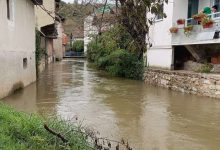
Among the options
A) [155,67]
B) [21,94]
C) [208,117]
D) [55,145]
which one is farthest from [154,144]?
[155,67]

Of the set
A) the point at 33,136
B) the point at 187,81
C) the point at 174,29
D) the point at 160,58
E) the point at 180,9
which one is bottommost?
the point at 187,81

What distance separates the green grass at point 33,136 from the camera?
18.0 feet

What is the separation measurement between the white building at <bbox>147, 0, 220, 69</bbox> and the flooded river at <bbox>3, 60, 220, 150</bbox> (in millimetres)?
2384

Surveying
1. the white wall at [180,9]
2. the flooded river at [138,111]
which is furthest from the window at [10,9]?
the white wall at [180,9]

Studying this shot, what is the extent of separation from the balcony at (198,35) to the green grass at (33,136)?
10.1 meters

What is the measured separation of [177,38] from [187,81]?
2.88 metres

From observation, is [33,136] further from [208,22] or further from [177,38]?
[177,38]

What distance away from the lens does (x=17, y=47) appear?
15.7 meters

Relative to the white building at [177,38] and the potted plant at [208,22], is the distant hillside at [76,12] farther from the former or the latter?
the white building at [177,38]

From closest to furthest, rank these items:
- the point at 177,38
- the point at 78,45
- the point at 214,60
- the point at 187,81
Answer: the point at 187,81
the point at 214,60
the point at 177,38
the point at 78,45

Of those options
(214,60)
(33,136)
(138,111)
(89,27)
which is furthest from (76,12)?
(89,27)

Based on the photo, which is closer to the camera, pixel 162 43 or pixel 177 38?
pixel 177 38

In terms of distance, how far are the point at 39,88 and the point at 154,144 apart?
35.5 ft

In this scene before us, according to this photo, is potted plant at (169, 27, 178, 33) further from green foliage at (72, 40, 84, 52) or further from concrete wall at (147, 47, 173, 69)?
green foliage at (72, 40, 84, 52)
